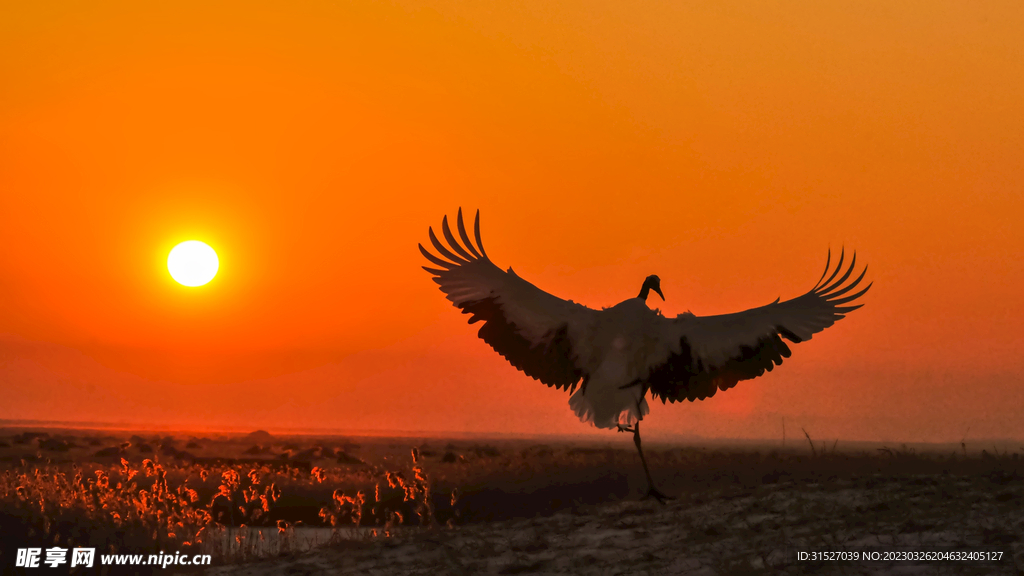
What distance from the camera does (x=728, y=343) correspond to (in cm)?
1102

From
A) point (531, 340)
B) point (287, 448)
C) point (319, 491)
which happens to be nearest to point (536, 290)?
point (531, 340)

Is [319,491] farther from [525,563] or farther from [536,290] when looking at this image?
[525,563]

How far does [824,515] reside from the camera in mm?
9156

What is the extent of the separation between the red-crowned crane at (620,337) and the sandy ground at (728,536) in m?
1.29

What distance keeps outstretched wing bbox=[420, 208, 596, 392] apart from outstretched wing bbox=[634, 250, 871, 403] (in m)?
1.01

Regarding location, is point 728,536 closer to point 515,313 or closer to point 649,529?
point 649,529

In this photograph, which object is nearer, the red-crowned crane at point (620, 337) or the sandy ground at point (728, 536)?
the sandy ground at point (728, 536)

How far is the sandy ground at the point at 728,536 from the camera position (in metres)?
7.96

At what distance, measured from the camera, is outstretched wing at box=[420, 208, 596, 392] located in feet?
36.9

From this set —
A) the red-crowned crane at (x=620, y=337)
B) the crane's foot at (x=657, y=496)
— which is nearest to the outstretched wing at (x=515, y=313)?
the red-crowned crane at (x=620, y=337)

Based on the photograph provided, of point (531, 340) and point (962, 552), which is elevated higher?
point (531, 340)

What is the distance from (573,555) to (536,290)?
3689 mm

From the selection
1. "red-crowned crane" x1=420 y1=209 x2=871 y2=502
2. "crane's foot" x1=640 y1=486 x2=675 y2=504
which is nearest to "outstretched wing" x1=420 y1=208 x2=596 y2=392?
"red-crowned crane" x1=420 y1=209 x2=871 y2=502

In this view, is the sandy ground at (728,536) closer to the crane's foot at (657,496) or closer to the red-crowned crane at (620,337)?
the crane's foot at (657,496)
